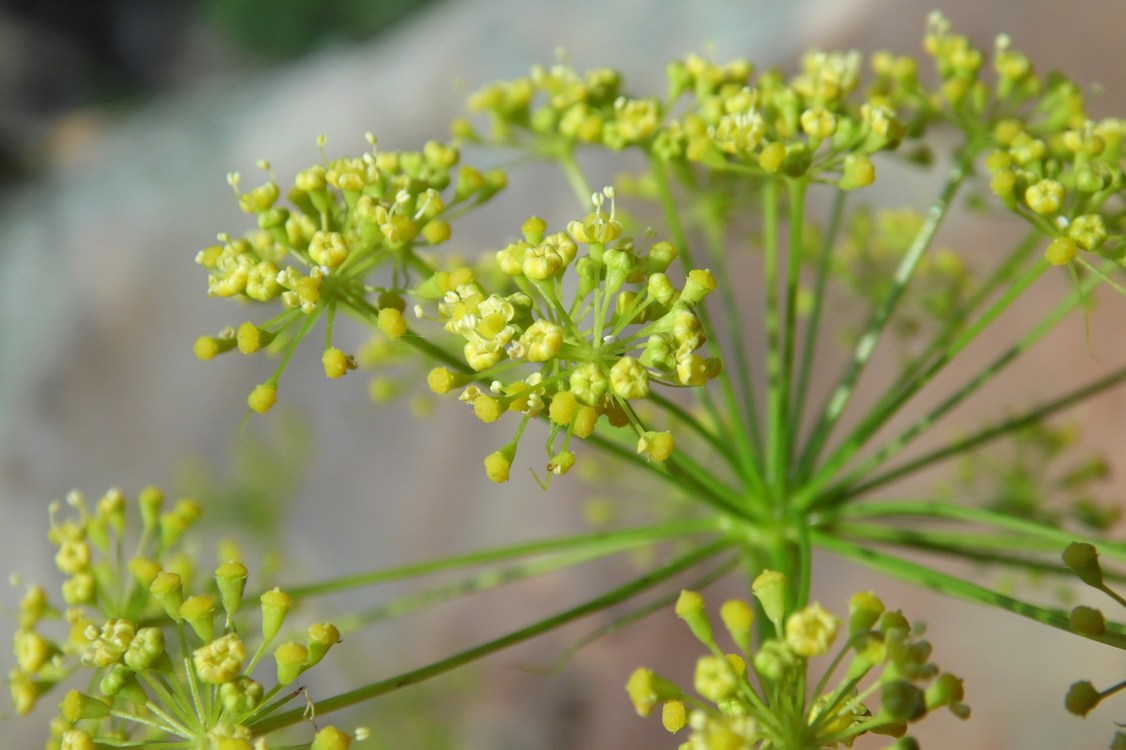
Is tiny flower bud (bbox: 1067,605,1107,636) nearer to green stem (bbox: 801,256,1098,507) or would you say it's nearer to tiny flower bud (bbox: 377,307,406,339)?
green stem (bbox: 801,256,1098,507)

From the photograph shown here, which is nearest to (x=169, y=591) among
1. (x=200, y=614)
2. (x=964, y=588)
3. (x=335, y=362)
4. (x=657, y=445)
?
(x=200, y=614)

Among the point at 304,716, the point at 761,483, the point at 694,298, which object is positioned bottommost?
the point at 304,716

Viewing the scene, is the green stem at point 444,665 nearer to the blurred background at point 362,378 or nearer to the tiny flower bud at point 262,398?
the tiny flower bud at point 262,398

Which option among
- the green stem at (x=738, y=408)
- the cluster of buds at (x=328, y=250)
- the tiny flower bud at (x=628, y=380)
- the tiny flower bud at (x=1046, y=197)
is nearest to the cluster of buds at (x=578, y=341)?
the tiny flower bud at (x=628, y=380)

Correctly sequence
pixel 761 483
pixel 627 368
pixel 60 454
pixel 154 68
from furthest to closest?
pixel 154 68 → pixel 60 454 → pixel 761 483 → pixel 627 368

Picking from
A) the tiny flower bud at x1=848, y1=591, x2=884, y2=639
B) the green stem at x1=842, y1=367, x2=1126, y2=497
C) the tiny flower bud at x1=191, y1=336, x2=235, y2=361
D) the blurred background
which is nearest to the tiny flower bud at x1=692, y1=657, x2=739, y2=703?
the tiny flower bud at x1=848, y1=591, x2=884, y2=639

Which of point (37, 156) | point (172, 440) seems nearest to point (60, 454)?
point (172, 440)

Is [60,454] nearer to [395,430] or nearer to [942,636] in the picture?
[395,430]
